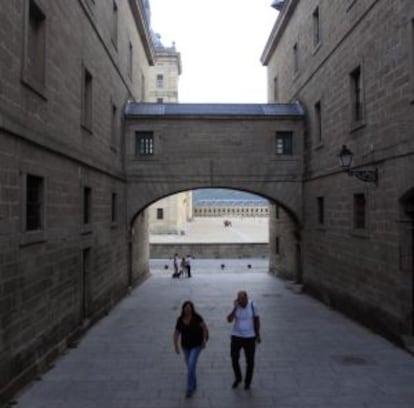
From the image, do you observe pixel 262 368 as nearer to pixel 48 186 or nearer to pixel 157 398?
pixel 157 398

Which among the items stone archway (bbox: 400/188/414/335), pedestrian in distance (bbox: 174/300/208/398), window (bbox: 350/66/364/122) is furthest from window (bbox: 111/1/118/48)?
pedestrian in distance (bbox: 174/300/208/398)

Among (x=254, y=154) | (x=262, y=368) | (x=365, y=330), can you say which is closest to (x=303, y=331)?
(x=365, y=330)

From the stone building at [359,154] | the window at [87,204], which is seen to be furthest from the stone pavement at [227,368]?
the window at [87,204]

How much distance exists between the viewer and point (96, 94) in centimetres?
1395

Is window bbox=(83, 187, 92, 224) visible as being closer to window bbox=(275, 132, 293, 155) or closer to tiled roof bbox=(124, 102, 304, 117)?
tiled roof bbox=(124, 102, 304, 117)

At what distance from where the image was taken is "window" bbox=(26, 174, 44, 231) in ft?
28.4

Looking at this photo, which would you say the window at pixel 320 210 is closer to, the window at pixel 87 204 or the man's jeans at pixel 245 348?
the window at pixel 87 204

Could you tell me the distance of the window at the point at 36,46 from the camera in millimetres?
8812

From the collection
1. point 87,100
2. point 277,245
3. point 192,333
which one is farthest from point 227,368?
point 277,245

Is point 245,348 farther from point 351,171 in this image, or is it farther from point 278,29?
point 278,29

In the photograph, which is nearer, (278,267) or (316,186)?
(316,186)

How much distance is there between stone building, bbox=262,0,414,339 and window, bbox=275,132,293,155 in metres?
0.88

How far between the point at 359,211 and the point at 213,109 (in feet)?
28.5

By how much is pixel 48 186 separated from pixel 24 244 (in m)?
1.74
